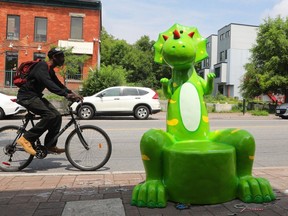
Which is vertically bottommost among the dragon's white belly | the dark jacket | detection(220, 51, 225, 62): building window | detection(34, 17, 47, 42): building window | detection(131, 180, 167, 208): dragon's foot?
detection(131, 180, 167, 208): dragon's foot

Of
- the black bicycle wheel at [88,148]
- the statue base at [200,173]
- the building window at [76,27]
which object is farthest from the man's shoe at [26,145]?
the building window at [76,27]

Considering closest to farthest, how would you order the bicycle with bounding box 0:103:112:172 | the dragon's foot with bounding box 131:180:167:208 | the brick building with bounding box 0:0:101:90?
the dragon's foot with bounding box 131:180:167:208 < the bicycle with bounding box 0:103:112:172 < the brick building with bounding box 0:0:101:90

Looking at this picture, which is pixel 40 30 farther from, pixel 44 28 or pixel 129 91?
pixel 129 91

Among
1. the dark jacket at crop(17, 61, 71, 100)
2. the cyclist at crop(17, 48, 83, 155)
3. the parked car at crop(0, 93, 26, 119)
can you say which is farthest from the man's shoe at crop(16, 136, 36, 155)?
the parked car at crop(0, 93, 26, 119)

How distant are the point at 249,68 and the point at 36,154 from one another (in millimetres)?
26024

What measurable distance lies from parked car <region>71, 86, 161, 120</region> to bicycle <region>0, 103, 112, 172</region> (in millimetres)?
10987

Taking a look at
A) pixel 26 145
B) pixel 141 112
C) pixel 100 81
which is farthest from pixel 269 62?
pixel 26 145

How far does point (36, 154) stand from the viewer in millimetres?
5660

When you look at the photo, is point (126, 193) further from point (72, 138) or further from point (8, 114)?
point (8, 114)

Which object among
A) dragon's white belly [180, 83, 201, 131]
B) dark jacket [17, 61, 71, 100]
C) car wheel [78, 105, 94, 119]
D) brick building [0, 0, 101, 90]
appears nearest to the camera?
dragon's white belly [180, 83, 201, 131]

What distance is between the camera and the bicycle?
5.80 m

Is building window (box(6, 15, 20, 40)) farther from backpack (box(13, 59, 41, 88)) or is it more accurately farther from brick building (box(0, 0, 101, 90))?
backpack (box(13, 59, 41, 88))

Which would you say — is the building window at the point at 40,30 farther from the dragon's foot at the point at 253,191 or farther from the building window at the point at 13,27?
the dragon's foot at the point at 253,191

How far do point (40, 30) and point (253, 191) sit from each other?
93.8 ft
